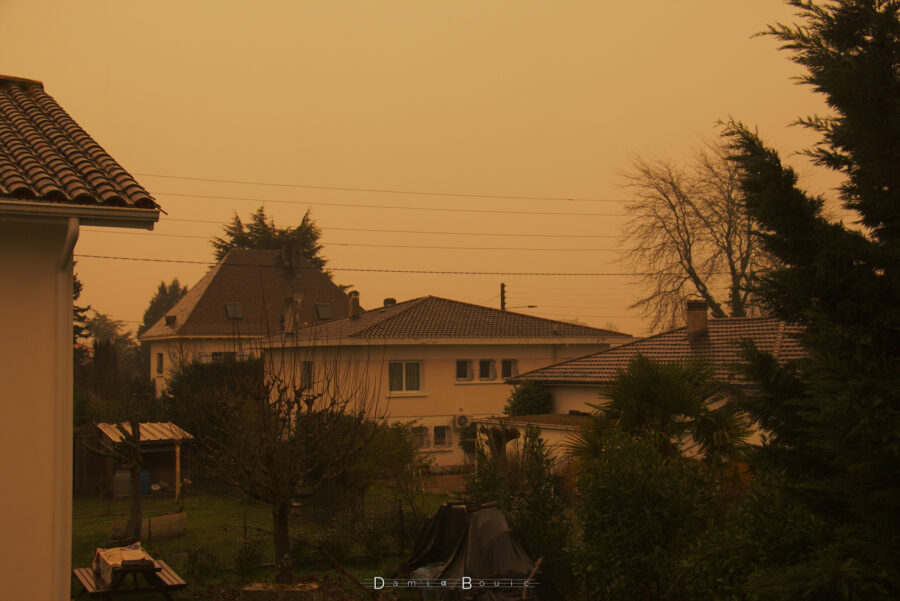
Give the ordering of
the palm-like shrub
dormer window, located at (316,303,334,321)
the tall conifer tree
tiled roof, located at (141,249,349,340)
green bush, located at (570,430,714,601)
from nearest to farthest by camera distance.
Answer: the tall conifer tree, green bush, located at (570,430,714,601), the palm-like shrub, tiled roof, located at (141,249,349,340), dormer window, located at (316,303,334,321)

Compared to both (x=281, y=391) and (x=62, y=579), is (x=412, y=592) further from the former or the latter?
(x=62, y=579)

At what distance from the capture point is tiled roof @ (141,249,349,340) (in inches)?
1699

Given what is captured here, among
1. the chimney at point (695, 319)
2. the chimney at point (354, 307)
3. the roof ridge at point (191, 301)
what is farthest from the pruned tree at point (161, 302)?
the chimney at point (695, 319)

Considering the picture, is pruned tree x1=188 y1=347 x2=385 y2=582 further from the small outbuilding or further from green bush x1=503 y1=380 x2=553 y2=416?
green bush x1=503 y1=380 x2=553 y2=416

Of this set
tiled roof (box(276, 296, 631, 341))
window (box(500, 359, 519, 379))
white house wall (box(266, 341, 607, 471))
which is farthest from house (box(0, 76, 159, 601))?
window (box(500, 359, 519, 379))

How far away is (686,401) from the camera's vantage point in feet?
41.8

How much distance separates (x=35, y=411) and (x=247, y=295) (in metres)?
40.5

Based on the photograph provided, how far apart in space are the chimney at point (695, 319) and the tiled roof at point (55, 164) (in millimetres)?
19271

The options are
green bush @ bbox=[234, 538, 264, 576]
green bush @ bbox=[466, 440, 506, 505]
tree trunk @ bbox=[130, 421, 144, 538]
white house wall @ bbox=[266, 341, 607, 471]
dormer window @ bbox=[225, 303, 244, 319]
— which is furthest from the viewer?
dormer window @ bbox=[225, 303, 244, 319]

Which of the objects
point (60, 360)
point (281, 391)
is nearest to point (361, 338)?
point (281, 391)

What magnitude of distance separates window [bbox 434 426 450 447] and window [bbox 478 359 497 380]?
275 cm

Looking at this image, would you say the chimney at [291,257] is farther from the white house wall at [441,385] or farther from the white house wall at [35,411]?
the white house wall at [35,411]

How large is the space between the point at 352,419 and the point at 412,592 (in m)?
3.18

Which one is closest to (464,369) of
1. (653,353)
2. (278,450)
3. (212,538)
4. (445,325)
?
(445,325)
